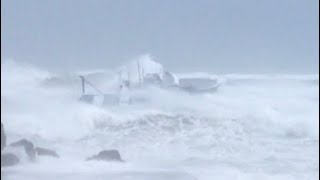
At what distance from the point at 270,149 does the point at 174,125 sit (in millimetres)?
1108

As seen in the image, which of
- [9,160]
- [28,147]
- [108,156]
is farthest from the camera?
[108,156]

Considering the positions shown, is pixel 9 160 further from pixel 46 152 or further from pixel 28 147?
pixel 46 152

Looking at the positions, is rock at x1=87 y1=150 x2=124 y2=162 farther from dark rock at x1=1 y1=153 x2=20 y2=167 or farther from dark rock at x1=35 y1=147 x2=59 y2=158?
dark rock at x1=1 y1=153 x2=20 y2=167

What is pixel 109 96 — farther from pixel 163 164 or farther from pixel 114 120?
pixel 163 164

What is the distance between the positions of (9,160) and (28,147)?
19.9 inches

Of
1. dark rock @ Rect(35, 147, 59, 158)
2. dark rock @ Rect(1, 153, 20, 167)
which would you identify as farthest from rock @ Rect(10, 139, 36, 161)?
dark rock @ Rect(1, 153, 20, 167)

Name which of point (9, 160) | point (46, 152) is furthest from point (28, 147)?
point (9, 160)

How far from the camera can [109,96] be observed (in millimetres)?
8273

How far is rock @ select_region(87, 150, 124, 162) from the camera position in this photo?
23.5 ft

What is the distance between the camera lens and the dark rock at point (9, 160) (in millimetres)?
6648

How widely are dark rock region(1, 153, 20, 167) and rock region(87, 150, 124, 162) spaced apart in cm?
77

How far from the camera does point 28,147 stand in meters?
7.16

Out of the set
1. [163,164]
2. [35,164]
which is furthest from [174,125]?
[35,164]

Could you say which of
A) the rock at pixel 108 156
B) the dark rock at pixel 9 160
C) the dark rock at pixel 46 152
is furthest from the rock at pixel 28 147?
the rock at pixel 108 156
